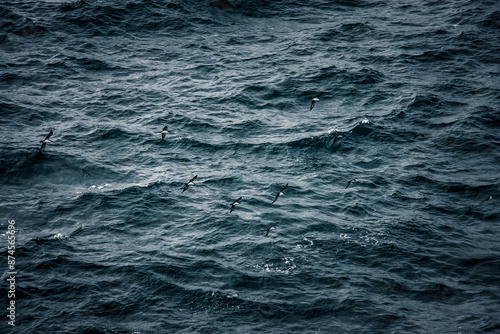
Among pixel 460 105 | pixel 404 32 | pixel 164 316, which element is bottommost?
pixel 164 316

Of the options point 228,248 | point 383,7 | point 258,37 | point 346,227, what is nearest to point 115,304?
point 228,248

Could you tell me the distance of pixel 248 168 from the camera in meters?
26.8

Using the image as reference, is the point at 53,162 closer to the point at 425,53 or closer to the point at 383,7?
the point at 425,53

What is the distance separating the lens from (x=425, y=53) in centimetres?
3691

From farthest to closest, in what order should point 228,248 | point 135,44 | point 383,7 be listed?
point 383,7 < point 135,44 < point 228,248

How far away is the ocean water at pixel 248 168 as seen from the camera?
18.4 meters

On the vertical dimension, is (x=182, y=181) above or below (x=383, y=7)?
below

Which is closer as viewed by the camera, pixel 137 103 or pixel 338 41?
pixel 137 103

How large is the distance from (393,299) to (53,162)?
808 inches

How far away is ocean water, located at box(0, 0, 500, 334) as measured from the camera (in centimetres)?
1842

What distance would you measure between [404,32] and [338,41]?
641 centimetres

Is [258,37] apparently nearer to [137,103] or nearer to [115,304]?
[137,103]

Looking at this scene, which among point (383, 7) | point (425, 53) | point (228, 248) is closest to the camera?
point (228, 248)

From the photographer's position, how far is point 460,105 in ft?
101
